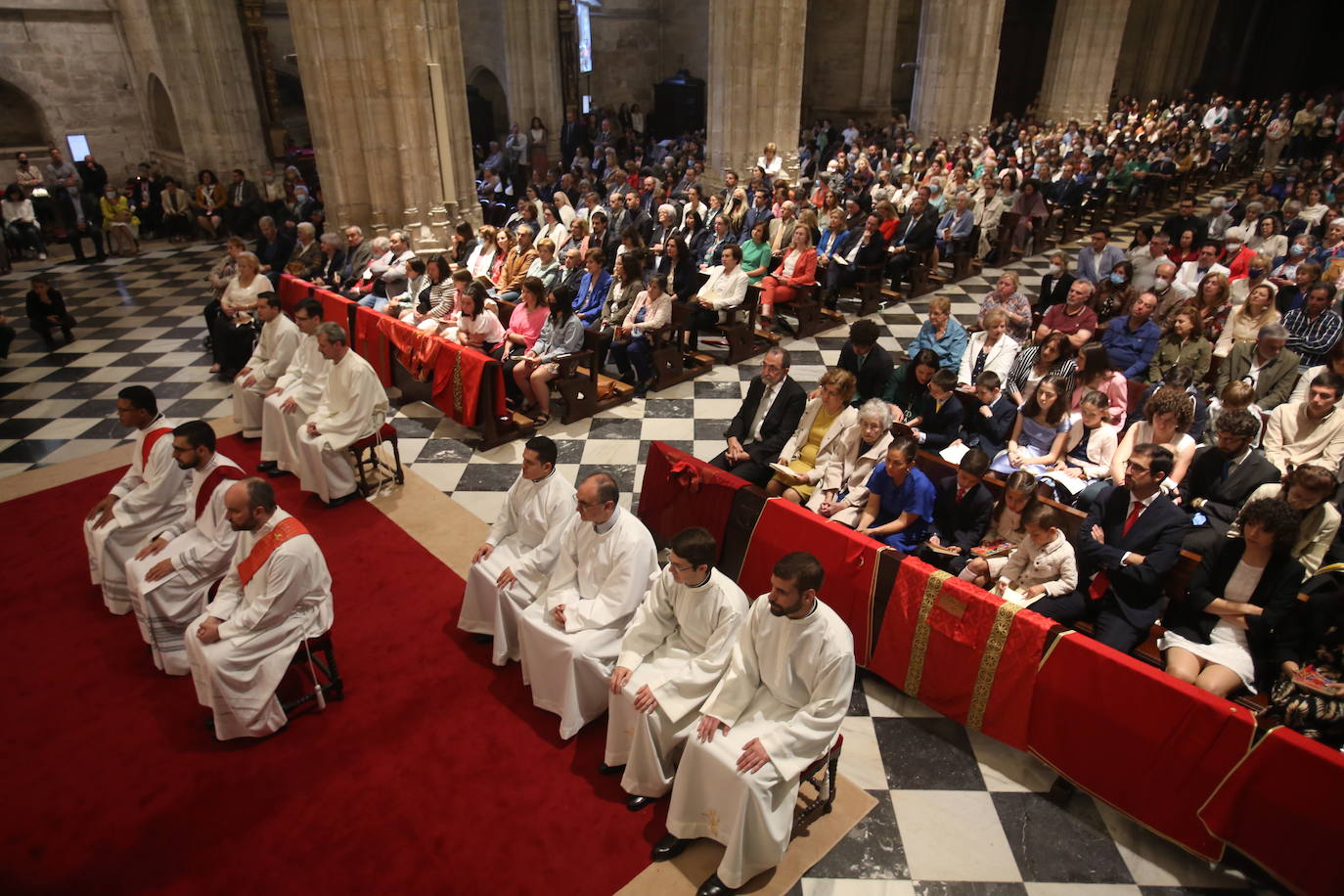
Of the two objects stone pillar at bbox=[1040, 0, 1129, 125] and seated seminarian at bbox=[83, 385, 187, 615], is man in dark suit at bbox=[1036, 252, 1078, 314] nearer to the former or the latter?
seated seminarian at bbox=[83, 385, 187, 615]

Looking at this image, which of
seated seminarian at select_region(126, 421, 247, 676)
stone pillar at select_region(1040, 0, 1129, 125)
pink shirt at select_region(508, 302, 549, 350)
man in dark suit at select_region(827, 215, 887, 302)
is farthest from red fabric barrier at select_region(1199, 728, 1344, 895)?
stone pillar at select_region(1040, 0, 1129, 125)

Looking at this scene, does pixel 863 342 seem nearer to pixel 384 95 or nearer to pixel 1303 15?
pixel 384 95

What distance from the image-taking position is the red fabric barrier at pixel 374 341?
779cm

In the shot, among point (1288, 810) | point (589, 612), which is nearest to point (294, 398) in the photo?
point (589, 612)

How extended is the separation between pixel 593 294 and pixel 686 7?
16.6 meters

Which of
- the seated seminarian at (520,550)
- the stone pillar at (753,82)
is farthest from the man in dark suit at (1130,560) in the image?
the stone pillar at (753,82)

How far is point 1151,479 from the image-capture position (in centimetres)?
429

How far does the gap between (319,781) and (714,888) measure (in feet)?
6.26

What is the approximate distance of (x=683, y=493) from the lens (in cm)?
508

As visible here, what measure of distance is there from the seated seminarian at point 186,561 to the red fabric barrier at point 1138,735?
4.21 meters

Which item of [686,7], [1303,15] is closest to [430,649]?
[686,7]

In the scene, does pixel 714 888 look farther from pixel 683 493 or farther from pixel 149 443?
pixel 149 443

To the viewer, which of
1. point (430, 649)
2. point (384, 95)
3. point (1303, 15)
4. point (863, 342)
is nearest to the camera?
point (430, 649)

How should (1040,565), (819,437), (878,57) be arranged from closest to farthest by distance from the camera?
1. (1040,565)
2. (819,437)
3. (878,57)
